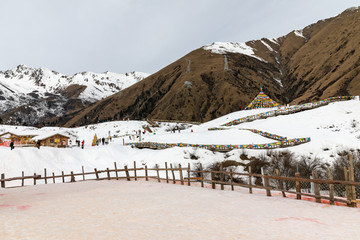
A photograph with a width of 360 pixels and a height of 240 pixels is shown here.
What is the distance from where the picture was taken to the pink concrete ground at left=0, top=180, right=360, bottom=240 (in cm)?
680

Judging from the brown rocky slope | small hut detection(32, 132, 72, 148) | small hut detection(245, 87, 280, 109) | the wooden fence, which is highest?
the brown rocky slope

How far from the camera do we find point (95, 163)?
3691 cm

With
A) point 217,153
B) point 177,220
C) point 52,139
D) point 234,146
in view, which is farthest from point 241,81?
point 177,220

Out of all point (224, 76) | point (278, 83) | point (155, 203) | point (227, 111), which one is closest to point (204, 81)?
point (224, 76)

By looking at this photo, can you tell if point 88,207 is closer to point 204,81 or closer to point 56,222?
point 56,222

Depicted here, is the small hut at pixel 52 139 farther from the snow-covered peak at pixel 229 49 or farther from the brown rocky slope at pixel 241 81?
the snow-covered peak at pixel 229 49

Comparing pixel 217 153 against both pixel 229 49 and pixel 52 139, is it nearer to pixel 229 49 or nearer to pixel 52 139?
pixel 52 139

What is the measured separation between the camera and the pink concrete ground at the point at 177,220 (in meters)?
6.80

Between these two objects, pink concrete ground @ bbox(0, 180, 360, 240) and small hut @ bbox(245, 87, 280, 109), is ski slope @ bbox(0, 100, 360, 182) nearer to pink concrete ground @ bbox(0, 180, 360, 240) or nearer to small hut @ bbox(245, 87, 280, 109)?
small hut @ bbox(245, 87, 280, 109)

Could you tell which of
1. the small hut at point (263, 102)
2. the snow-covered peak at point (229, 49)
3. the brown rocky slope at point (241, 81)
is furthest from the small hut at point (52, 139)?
the snow-covered peak at point (229, 49)

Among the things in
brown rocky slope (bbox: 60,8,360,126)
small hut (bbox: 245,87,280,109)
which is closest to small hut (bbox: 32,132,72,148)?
small hut (bbox: 245,87,280,109)

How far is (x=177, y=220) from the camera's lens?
325 inches

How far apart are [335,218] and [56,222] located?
30.9 ft

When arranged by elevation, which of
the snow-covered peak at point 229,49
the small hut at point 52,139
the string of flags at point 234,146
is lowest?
the string of flags at point 234,146
